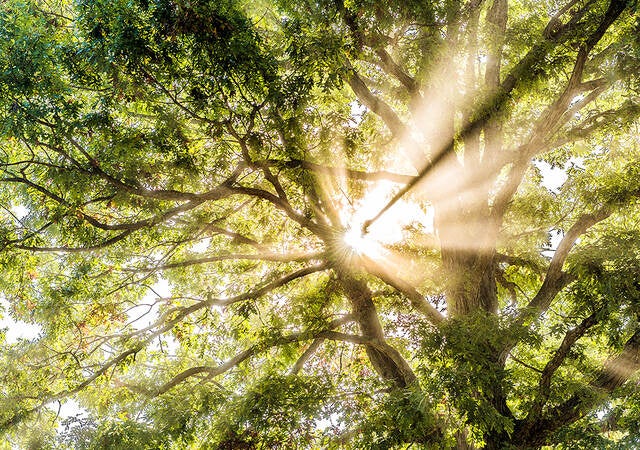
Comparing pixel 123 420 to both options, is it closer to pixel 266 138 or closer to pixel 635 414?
pixel 266 138

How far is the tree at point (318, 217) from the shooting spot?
4570 millimetres

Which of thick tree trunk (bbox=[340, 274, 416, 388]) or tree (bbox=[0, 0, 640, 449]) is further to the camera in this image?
thick tree trunk (bbox=[340, 274, 416, 388])

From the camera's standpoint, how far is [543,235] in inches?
272

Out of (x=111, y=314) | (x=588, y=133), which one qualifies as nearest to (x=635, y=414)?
(x=588, y=133)

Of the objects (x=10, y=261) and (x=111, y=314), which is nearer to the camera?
(x=10, y=261)

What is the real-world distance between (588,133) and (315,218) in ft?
13.1

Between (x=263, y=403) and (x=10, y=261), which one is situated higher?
(x=10, y=261)

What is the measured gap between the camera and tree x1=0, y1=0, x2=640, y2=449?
180 inches

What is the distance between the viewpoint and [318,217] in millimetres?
7035

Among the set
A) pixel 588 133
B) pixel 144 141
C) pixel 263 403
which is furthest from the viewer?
pixel 588 133

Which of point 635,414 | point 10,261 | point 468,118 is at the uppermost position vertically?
point 468,118

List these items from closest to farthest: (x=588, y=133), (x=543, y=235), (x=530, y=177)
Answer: (x=588, y=133) < (x=543, y=235) < (x=530, y=177)

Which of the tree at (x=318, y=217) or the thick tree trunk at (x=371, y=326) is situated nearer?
the tree at (x=318, y=217)

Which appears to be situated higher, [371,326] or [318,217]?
[318,217]
